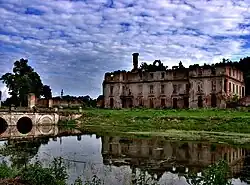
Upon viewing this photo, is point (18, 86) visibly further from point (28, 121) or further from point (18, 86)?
point (28, 121)

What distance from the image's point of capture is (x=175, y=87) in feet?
228

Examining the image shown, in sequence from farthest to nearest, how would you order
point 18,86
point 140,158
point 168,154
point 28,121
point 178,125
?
point 18,86
point 28,121
point 178,125
point 168,154
point 140,158

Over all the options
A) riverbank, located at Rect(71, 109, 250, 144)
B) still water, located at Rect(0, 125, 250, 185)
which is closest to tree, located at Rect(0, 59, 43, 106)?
riverbank, located at Rect(71, 109, 250, 144)

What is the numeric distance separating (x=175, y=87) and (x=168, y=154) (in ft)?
143

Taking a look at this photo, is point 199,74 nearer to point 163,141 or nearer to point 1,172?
point 163,141

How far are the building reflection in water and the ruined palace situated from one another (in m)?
31.1

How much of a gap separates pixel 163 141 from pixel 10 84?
50925mm

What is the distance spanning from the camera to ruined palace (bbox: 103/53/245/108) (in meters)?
63.4

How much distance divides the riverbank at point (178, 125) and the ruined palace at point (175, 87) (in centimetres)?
1394

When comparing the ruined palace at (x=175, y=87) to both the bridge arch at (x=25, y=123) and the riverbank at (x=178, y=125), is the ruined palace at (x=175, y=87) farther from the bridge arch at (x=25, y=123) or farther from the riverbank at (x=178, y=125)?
the bridge arch at (x=25, y=123)

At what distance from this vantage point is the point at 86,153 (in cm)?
2817

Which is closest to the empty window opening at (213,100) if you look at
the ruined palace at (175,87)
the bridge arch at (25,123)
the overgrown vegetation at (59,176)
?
the ruined palace at (175,87)

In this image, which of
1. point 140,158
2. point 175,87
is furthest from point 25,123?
point 140,158

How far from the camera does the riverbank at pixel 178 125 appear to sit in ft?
123
